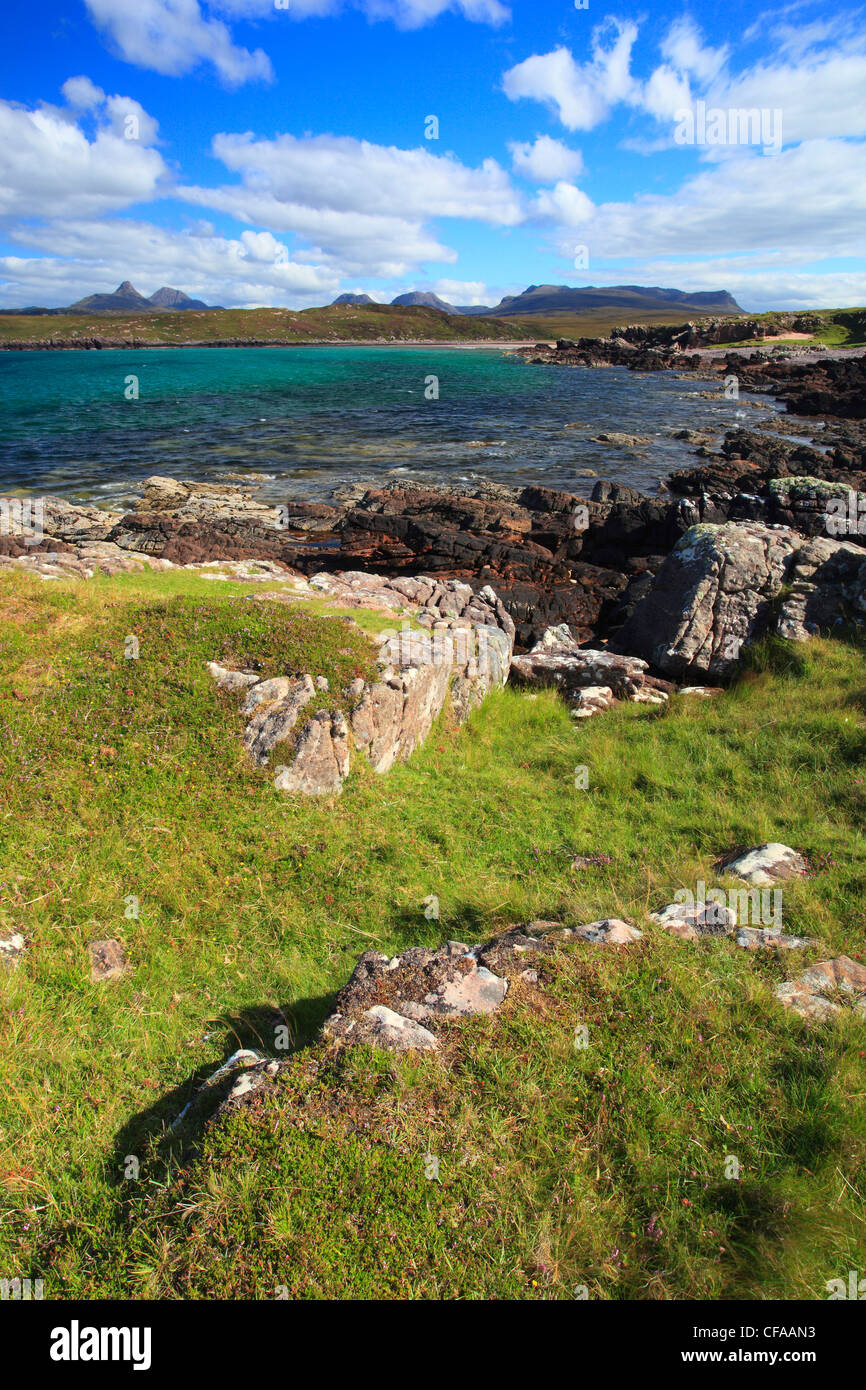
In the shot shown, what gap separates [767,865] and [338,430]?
57.6 meters

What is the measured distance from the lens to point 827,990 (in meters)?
6.14

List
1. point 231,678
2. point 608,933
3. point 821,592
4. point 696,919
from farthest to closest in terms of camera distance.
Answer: point 821,592 → point 231,678 → point 696,919 → point 608,933

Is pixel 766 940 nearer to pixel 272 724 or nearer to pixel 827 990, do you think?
pixel 827 990

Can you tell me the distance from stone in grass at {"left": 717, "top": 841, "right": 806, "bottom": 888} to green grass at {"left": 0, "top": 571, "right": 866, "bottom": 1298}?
0.28 meters

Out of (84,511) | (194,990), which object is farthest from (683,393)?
(194,990)

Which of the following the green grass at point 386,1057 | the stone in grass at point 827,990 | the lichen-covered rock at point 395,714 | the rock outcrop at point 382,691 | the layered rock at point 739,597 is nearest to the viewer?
the green grass at point 386,1057

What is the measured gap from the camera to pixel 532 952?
6.57 m

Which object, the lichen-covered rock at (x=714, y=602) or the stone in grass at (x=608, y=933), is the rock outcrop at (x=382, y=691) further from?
the stone in grass at (x=608, y=933)

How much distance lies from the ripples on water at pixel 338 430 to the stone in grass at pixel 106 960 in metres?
31.8

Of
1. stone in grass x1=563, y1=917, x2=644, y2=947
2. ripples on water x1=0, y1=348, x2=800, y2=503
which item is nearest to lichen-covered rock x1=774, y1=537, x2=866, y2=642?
stone in grass x1=563, y1=917, x2=644, y2=947

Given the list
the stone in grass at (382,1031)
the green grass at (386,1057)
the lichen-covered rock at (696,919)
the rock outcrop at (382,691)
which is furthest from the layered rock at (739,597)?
the stone in grass at (382,1031)

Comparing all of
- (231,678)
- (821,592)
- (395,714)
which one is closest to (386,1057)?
(395,714)

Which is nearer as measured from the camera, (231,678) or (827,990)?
(827,990)

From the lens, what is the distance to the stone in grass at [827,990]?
19.2 ft
